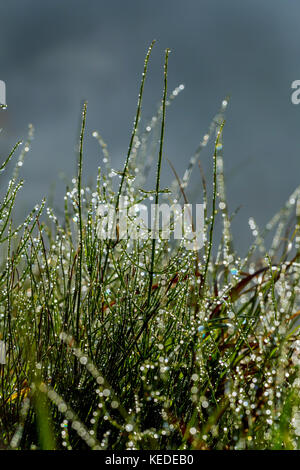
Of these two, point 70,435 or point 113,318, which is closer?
point 70,435

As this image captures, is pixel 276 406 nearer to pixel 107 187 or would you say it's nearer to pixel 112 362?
pixel 112 362

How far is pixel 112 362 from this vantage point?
108cm

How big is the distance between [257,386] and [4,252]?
2.61ft

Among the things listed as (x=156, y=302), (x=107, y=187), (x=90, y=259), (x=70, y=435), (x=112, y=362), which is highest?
(x=107, y=187)

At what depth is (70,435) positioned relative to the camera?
103 centimetres

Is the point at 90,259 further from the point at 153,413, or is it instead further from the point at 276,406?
the point at 276,406

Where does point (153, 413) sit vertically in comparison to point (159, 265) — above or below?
below

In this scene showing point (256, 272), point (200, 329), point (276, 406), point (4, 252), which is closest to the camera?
point (200, 329)

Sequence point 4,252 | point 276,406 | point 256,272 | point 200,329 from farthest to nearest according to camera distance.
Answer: point 256,272 < point 4,252 < point 276,406 < point 200,329

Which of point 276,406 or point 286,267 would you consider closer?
point 276,406

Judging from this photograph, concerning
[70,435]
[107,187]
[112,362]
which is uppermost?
[107,187]

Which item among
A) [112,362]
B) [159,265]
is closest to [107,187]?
[159,265]

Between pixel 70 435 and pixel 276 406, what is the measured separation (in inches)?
19.7

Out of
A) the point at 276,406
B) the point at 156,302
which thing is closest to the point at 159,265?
the point at 156,302
